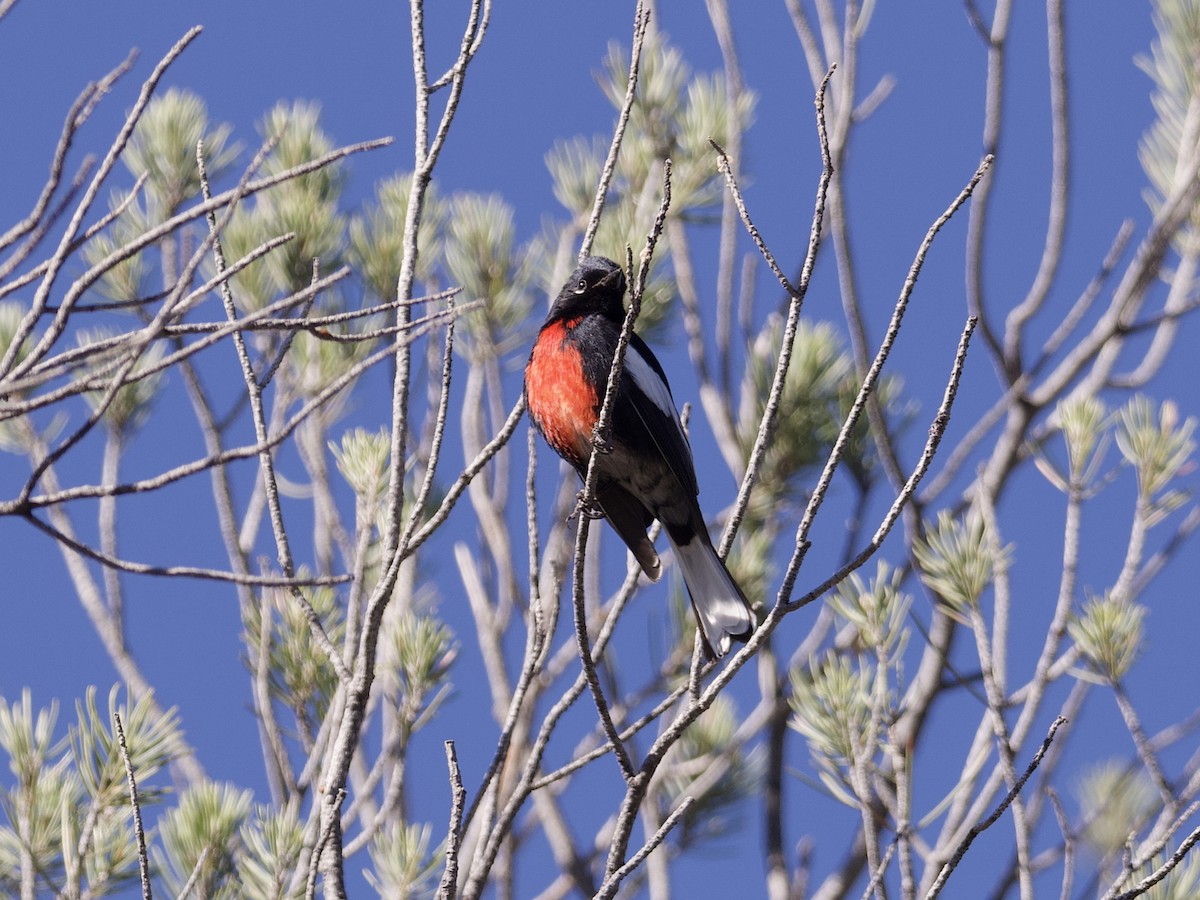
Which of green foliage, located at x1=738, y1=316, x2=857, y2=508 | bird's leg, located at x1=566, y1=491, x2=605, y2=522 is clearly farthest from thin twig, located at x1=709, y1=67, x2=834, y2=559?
green foliage, located at x1=738, y1=316, x2=857, y2=508

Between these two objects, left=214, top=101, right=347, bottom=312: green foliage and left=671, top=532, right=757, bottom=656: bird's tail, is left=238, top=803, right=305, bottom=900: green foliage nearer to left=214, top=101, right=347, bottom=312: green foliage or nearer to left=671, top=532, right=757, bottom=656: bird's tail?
left=671, top=532, right=757, bottom=656: bird's tail

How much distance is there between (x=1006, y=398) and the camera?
3.73m

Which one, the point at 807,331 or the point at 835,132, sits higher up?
the point at 835,132

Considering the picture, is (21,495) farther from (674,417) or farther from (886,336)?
(674,417)


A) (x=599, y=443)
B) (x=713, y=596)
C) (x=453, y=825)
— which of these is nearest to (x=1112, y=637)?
(x=713, y=596)

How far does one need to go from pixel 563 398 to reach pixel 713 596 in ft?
1.85

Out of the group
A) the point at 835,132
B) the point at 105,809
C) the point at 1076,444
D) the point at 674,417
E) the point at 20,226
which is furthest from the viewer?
the point at 835,132

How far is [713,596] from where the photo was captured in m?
3.07

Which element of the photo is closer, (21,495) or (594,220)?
(21,495)

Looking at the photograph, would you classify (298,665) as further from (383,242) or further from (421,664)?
(383,242)

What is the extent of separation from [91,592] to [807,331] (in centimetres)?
204

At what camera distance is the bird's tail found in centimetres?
297

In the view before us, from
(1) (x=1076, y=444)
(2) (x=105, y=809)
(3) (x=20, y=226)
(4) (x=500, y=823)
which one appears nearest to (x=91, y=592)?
(2) (x=105, y=809)

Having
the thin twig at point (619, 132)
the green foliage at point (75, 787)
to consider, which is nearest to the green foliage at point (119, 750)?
the green foliage at point (75, 787)
